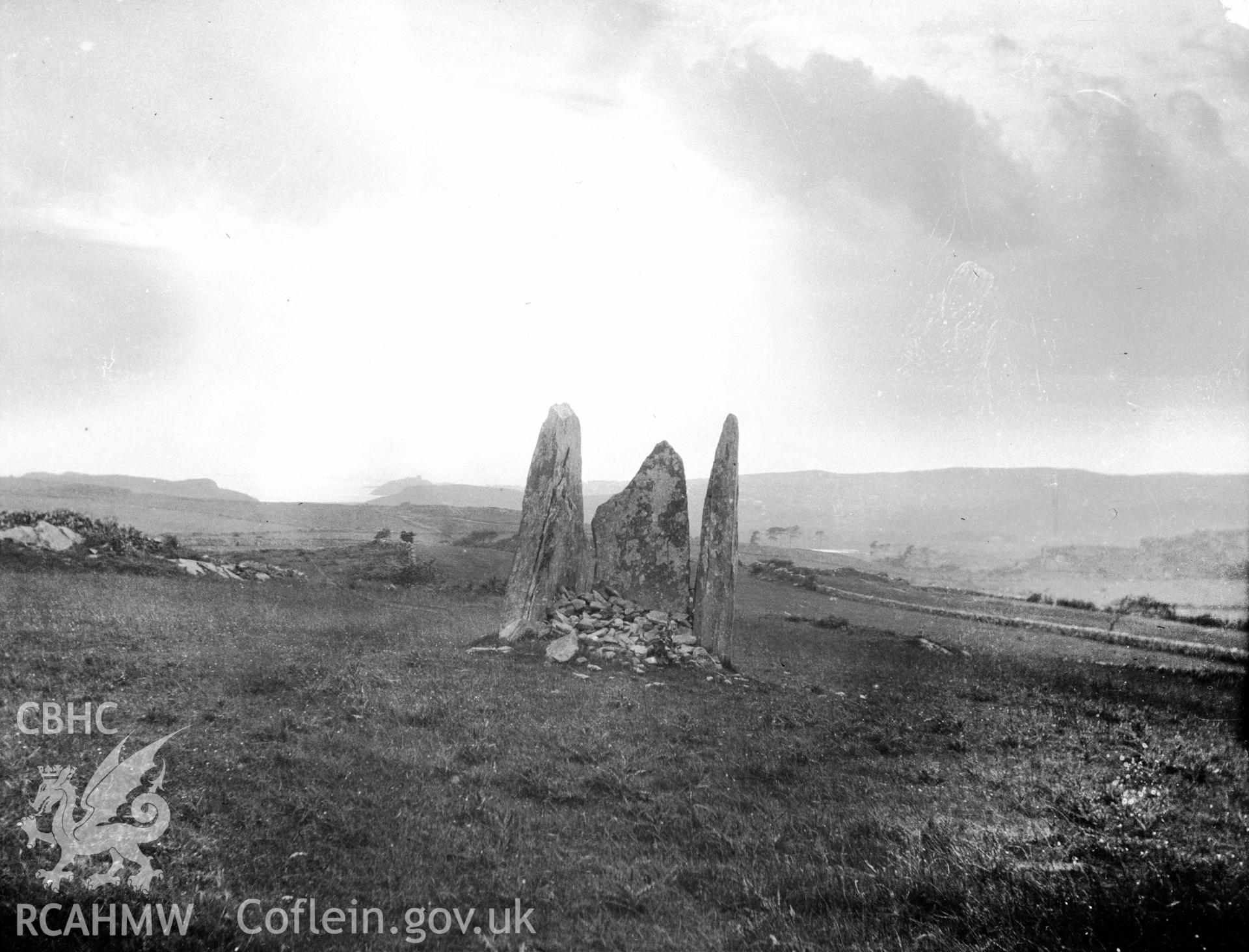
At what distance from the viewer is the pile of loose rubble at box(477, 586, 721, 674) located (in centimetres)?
1681

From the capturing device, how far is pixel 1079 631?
25.2 meters

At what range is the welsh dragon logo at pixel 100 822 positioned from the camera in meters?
5.24

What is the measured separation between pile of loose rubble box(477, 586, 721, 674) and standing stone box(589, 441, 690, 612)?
0.57m

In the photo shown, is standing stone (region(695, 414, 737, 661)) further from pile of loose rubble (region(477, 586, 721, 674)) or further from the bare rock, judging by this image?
the bare rock

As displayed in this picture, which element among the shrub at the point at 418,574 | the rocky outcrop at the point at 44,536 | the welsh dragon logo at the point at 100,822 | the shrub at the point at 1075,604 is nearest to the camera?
the welsh dragon logo at the point at 100,822

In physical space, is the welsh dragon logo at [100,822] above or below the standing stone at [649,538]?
below

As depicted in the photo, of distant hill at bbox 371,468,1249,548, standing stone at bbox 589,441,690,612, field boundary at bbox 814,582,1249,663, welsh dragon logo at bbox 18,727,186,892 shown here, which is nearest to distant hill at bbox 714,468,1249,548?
distant hill at bbox 371,468,1249,548

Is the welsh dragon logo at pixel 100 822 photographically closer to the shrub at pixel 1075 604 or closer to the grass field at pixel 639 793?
the grass field at pixel 639 793

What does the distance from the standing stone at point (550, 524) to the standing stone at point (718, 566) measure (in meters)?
3.98

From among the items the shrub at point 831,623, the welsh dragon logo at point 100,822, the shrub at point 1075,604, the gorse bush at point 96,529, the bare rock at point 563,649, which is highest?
the gorse bush at point 96,529

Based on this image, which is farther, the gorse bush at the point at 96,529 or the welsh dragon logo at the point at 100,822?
the gorse bush at the point at 96,529

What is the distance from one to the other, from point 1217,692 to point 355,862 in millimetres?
17350

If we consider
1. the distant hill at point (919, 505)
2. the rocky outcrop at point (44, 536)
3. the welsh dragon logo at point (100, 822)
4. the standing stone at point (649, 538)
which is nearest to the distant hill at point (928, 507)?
the distant hill at point (919, 505)

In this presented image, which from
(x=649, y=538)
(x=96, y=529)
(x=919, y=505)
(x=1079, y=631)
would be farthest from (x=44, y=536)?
(x=919, y=505)
